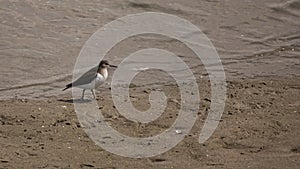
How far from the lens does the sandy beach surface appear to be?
6.41 meters

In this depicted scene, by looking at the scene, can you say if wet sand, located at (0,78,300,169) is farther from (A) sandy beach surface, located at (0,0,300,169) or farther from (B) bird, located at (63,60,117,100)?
A: (B) bird, located at (63,60,117,100)

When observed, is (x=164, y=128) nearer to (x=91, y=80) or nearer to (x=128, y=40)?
(x=91, y=80)

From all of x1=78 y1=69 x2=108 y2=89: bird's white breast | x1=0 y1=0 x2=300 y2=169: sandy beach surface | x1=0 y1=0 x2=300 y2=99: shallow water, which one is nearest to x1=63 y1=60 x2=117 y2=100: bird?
x1=78 y1=69 x2=108 y2=89: bird's white breast

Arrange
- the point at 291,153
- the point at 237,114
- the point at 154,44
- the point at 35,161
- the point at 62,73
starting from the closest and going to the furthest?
1. the point at 35,161
2. the point at 291,153
3. the point at 237,114
4. the point at 62,73
5. the point at 154,44

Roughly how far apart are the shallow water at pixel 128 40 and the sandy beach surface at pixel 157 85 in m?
0.02

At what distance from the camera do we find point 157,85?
27.0 feet

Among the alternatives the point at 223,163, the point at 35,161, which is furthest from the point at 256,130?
the point at 35,161

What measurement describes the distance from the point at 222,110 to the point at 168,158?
1.38 m

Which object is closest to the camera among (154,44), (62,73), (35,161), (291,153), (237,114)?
(35,161)

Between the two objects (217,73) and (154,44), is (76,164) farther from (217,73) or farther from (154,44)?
(154,44)

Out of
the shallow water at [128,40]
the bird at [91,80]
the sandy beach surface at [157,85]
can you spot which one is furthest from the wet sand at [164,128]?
the shallow water at [128,40]

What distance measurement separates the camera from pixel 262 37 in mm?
10602

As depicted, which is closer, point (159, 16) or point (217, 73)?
point (217, 73)

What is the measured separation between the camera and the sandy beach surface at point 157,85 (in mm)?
6414
